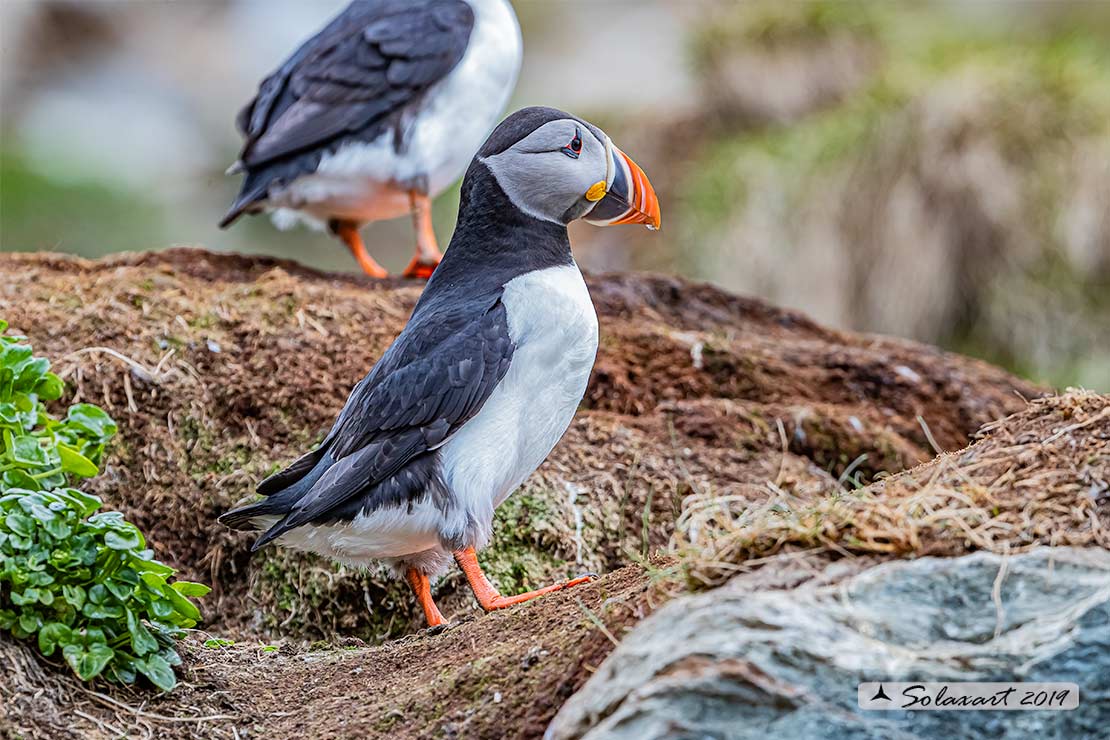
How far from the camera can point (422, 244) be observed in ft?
21.6

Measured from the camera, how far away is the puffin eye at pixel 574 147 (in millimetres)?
3980

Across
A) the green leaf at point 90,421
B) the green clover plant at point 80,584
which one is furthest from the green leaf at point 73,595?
the green leaf at point 90,421

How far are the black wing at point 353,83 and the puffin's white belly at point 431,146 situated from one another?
0.07m

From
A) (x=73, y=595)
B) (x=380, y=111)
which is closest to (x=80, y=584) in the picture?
(x=73, y=595)

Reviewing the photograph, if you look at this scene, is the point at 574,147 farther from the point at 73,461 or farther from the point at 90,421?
the point at 73,461

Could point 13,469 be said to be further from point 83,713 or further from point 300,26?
point 300,26

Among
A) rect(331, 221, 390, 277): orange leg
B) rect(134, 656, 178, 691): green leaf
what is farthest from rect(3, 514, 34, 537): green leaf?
rect(331, 221, 390, 277): orange leg

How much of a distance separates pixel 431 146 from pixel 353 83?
19.3 inches

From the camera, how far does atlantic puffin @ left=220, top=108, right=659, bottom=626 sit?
3.74 metres

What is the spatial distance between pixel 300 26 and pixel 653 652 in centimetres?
2173

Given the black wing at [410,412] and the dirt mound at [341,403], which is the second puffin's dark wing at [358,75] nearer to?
the dirt mound at [341,403]

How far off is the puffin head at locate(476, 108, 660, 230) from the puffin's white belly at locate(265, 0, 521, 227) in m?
2.36

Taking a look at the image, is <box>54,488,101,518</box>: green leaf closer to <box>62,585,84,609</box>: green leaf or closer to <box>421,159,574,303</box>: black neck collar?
<box>62,585,84,609</box>: green leaf

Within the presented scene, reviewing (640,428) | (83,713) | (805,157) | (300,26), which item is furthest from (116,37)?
(83,713)
